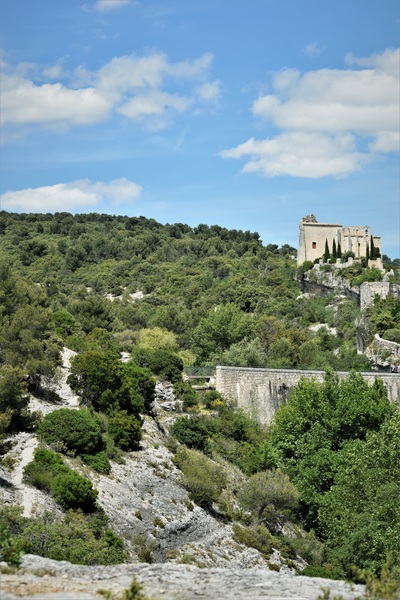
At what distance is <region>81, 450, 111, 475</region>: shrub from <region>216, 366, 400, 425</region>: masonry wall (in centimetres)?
1702

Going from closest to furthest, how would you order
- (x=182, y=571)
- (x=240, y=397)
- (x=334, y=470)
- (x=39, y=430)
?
(x=182, y=571) < (x=39, y=430) < (x=334, y=470) < (x=240, y=397)

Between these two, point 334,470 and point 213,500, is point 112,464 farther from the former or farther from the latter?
point 334,470

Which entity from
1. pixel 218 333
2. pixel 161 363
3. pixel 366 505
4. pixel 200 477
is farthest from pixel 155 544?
pixel 218 333

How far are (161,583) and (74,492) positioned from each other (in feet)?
44.7

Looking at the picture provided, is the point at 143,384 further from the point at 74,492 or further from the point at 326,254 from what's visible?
the point at 326,254

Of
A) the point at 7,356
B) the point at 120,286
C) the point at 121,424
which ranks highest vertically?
the point at 120,286

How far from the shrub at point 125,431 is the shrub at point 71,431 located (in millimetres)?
1636

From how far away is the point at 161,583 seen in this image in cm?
1484

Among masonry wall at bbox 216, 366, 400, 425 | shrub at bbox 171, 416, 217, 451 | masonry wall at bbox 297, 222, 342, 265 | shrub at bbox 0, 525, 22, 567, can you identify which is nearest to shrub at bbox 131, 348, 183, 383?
masonry wall at bbox 216, 366, 400, 425

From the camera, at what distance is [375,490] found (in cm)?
3300

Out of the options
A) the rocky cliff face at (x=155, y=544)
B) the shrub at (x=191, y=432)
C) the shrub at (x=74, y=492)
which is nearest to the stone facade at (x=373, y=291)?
the rocky cliff face at (x=155, y=544)

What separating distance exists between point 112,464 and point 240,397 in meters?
17.0

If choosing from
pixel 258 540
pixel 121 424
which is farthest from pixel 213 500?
pixel 121 424

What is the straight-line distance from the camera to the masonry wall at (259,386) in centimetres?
4956
